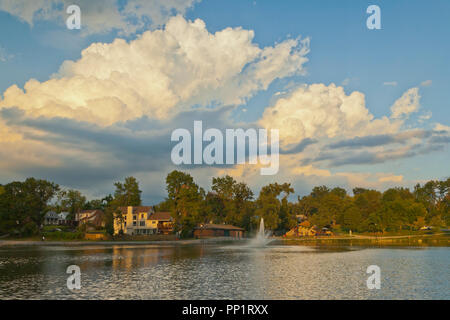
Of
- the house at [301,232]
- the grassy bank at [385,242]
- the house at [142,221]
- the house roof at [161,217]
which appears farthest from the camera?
the house at [301,232]

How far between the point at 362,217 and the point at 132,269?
12312cm

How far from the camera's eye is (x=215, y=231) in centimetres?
12625

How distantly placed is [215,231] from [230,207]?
64.9ft

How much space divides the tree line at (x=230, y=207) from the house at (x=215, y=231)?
5.54m

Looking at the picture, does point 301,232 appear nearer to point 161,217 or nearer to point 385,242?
point 385,242

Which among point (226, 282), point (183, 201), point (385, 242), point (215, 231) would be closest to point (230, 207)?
point (215, 231)

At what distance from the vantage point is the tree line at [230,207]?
95562mm

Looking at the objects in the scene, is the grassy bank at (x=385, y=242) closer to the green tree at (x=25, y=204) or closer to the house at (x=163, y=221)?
the house at (x=163, y=221)

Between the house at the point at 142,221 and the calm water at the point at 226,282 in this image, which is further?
the house at the point at 142,221

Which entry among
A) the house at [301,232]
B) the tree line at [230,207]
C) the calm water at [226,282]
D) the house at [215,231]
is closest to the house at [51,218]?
the tree line at [230,207]

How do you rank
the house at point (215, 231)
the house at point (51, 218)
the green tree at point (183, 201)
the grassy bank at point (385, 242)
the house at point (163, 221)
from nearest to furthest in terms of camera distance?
the grassy bank at point (385, 242), the green tree at point (183, 201), the house at point (163, 221), the house at point (215, 231), the house at point (51, 218)

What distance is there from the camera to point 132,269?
36.0 metres

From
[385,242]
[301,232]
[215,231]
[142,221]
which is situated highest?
[142,221]
